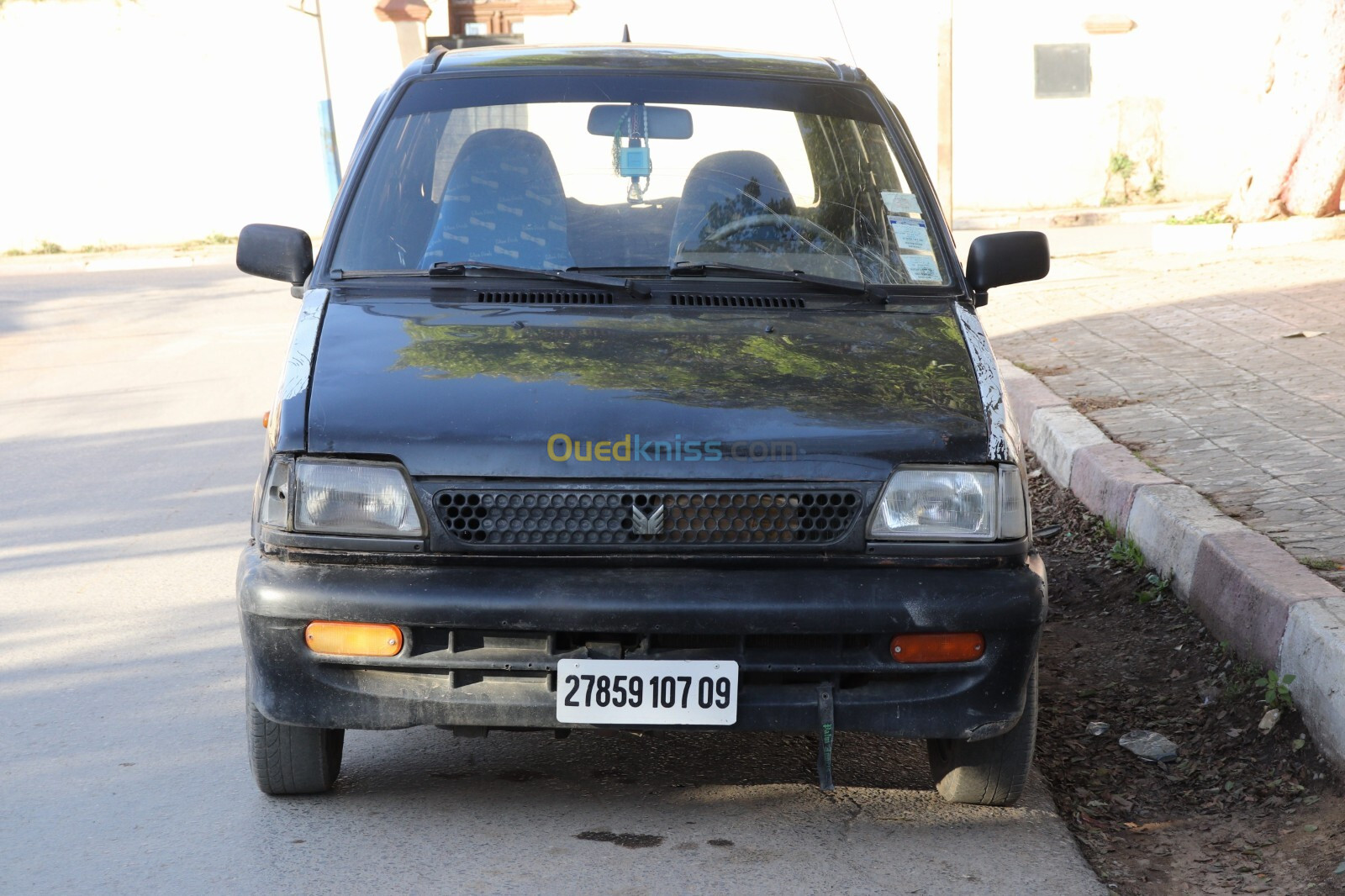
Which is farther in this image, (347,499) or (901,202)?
(901,202)

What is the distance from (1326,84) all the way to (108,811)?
39.7ft

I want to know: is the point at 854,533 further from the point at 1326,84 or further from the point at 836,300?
the point at 1326,84

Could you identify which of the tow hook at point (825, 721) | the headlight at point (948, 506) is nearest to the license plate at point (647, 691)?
the tow hook at point (825, 721)

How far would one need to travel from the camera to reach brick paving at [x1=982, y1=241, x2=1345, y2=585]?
543cm

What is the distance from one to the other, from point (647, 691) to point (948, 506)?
78 centimetres

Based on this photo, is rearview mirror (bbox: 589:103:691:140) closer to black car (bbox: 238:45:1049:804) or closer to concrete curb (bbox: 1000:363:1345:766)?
black car (bbox: 238:45:1049:804)

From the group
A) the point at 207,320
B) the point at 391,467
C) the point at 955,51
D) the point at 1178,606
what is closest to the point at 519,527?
the point at 391,467

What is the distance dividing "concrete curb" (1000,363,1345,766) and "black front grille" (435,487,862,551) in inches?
28.9

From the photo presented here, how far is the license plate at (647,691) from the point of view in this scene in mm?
3150

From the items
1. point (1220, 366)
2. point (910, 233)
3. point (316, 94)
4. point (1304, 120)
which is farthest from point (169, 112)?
point (910, 233)

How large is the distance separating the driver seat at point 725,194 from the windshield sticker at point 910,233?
0.98 ft

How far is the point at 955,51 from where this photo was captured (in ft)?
74.3

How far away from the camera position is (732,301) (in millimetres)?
3885

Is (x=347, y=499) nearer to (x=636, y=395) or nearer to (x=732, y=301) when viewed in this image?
(x=636, y=395)
